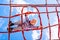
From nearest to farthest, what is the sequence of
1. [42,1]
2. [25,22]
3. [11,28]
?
1. [11,28]
2. [25,22]
3. [42,1]

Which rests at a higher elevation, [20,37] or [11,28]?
[11,28]

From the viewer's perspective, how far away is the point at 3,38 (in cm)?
179

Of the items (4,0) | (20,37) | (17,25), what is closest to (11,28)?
(17,25)

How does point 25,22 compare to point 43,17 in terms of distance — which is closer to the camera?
point 25,22

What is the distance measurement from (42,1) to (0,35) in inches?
24.5

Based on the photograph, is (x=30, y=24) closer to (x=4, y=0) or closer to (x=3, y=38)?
(x=3, y=38)

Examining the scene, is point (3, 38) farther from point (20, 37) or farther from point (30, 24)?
point (30, 24)

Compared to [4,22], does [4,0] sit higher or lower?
higher

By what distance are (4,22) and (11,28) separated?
398 mm

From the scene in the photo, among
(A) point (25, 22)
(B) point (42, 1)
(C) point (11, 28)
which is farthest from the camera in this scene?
(B) point (42, 1)

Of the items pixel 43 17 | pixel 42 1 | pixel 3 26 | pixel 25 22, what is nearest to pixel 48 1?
pixel 42 1

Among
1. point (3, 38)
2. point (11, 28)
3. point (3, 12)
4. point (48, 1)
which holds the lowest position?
point (3, 38)

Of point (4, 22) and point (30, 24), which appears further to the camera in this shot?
point (4, 22)

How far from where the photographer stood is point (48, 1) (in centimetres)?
188
